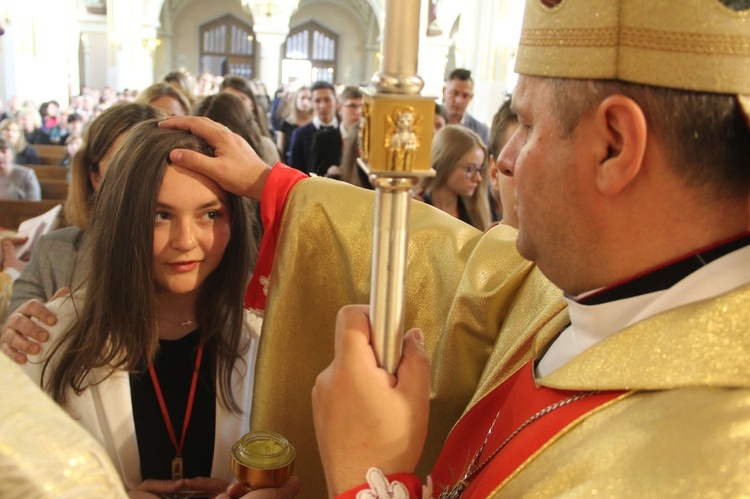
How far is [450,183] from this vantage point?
348 cm

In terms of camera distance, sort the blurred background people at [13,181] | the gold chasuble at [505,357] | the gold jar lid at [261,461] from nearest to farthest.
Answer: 1. the gold chasuble at [505,357]
2. the gold jar lid at [261,461]
3. the blurred background people at [13,181]

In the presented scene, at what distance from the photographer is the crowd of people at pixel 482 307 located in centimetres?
82

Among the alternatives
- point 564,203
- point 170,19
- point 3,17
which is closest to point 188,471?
point 564,203

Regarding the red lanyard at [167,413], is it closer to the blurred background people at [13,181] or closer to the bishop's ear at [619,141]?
the bishop's ear at [619,141]

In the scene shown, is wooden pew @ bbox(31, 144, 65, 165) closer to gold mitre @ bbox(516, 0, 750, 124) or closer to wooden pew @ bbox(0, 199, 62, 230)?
wooden pew @ bbox(0, 199, 62, 230)

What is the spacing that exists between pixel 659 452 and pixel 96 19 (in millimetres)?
22041

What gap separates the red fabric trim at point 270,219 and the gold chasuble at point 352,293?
2cm

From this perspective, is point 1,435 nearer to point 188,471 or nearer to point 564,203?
point 564,203

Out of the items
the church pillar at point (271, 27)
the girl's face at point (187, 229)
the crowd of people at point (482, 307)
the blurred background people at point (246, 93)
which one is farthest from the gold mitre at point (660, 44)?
the church pillar at point (271, 27)

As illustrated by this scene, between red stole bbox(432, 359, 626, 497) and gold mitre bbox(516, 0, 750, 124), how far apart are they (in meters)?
0.37

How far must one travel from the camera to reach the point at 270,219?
1.45 m

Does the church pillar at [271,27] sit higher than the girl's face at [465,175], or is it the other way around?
the church pillar at [271,27]

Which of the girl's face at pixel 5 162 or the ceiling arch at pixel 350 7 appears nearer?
the girl's face at pixel 5 162

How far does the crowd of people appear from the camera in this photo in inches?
32.2
